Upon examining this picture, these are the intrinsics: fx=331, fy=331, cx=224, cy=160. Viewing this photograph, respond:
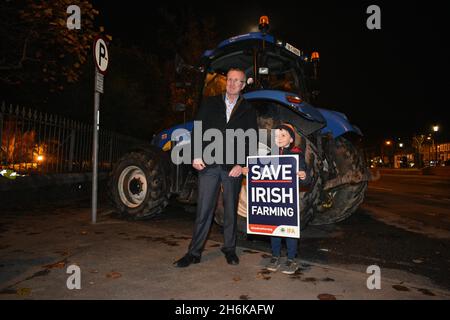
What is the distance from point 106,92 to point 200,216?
16.1 meters

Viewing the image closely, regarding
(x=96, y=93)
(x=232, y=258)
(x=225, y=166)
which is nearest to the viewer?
(x=232, y=258)

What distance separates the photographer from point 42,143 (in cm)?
787

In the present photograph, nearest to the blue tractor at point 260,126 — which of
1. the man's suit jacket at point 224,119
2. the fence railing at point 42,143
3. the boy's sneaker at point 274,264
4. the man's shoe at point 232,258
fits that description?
the man's suit jacket at point 224,119

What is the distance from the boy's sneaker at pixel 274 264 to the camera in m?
3.21

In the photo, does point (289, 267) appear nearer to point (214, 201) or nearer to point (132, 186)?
point (214, 201)

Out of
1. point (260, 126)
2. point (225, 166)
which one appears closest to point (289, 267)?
point (225, 166)

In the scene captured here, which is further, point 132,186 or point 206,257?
point 132,186

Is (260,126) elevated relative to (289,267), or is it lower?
elevated

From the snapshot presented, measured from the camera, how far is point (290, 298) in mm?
2551

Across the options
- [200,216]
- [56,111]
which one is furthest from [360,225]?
[56,111]

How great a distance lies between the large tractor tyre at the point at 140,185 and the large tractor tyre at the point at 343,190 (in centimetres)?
259

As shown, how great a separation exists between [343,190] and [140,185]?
11.4 ft
